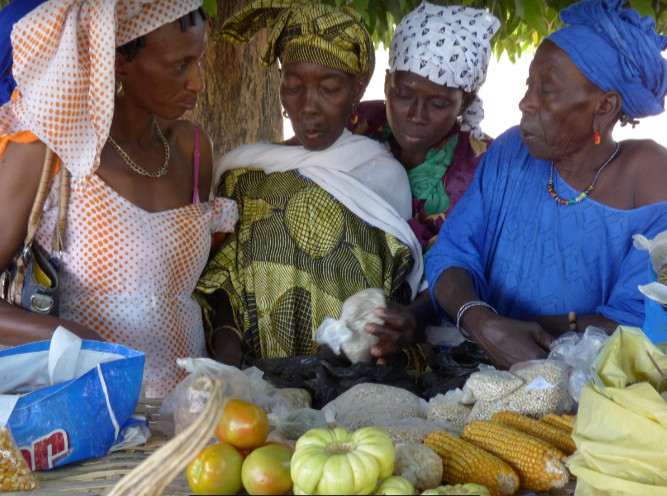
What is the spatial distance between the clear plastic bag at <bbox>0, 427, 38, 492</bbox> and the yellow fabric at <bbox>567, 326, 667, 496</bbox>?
1.31m

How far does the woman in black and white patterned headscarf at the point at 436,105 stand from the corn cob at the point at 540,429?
1.11m

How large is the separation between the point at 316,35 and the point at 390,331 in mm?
1268

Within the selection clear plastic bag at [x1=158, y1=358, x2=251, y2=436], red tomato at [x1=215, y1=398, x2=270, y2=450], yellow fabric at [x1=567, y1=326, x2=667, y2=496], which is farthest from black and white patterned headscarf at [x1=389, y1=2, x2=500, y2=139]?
red tomato at [x1=215, y1=398, x2=270, y2=450]

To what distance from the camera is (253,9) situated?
333cm

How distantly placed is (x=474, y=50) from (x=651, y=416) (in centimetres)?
210

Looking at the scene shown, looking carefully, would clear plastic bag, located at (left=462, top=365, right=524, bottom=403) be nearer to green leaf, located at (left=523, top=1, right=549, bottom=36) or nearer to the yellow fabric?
the yellow fabric

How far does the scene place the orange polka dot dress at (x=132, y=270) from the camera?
8.89 ft

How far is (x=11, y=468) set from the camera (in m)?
1.84

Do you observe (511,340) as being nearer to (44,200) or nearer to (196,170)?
(196,170)

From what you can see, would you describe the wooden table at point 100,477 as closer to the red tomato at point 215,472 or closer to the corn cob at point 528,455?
the corn cob at point 528,455

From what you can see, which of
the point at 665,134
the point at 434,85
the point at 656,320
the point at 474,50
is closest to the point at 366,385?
the point at 656,320

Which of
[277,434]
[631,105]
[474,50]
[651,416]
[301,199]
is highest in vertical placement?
[474,50]

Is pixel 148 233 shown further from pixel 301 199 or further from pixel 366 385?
pixel 366 385

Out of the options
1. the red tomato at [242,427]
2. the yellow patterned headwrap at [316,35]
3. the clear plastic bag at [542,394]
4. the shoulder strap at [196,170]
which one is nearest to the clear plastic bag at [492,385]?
the clear plastic bag at [542,394]
